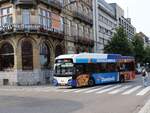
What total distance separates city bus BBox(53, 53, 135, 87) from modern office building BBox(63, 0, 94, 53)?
1397 centimetres

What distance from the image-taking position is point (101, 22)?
74.5 meters

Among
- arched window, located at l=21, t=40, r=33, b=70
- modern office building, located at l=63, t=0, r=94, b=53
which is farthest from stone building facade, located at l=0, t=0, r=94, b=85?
modern office building, located at l=63, t=0, r=94, b=53

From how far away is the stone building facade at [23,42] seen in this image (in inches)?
1639

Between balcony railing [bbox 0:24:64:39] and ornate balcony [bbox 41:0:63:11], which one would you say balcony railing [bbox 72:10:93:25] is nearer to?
ornate balcony [bbox 41:0:63:11]

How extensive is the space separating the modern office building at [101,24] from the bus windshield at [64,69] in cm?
3558

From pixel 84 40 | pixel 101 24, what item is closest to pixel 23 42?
pixel 84 40

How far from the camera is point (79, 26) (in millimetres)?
57906

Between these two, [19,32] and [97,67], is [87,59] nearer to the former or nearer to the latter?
[97,67]

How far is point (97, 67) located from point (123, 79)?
5011 millimetres

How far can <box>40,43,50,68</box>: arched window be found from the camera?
1716 inches

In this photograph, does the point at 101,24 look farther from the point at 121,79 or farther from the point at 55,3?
the point at 121,79

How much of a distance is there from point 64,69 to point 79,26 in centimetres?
2638

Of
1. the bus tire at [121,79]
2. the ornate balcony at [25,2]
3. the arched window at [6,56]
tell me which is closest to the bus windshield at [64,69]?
the bus tire at [121,79]

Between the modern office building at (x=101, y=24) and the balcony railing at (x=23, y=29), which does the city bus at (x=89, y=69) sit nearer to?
the balcony railing at (x=23, y=29)
